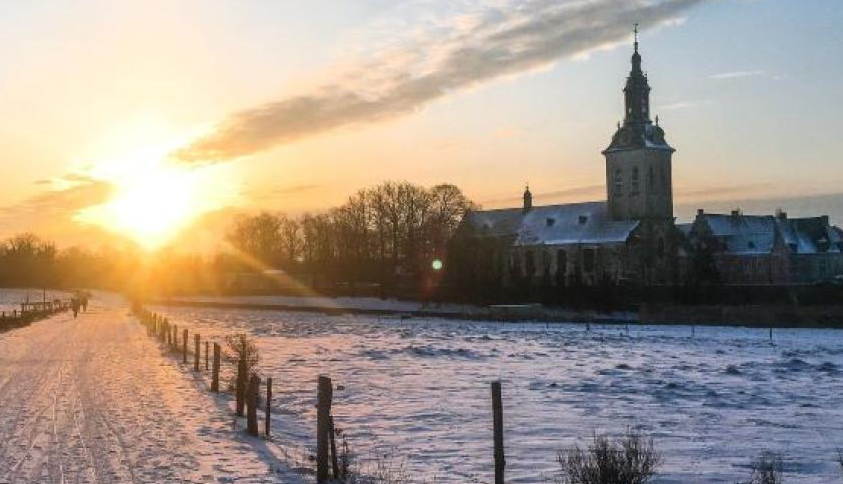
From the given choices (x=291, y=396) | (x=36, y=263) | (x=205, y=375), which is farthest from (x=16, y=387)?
(x=36, y=263)

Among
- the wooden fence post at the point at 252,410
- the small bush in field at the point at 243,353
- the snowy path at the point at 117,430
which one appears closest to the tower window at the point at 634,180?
the small bush in field at the point at 243,353

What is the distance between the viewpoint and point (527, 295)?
73.8 meters

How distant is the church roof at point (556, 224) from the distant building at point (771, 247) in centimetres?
853

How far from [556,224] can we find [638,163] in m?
12.6

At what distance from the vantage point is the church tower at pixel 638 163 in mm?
95375

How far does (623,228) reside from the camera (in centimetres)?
9506

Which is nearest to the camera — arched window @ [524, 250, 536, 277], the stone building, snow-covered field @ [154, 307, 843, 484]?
snow-covered field @ [154, 307, 843, 484]

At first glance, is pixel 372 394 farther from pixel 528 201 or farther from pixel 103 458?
pixel 528 201

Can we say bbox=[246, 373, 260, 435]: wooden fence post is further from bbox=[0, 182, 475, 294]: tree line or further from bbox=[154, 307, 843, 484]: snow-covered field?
bbox=[0, 182, 475, 294]: tree line

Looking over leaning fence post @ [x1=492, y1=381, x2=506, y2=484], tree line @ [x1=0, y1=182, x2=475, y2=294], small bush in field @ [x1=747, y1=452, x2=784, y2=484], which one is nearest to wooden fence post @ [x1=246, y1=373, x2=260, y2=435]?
leaning fence post @ [x1=492, y1=381, x2=506, y2=484]

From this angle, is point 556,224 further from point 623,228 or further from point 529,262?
point 623,228

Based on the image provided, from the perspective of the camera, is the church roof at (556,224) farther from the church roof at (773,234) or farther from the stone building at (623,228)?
the church roof at (773,234)

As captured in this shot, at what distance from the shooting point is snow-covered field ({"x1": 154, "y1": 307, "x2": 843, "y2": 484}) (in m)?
14.2

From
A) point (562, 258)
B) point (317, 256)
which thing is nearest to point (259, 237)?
point (317, 256)
